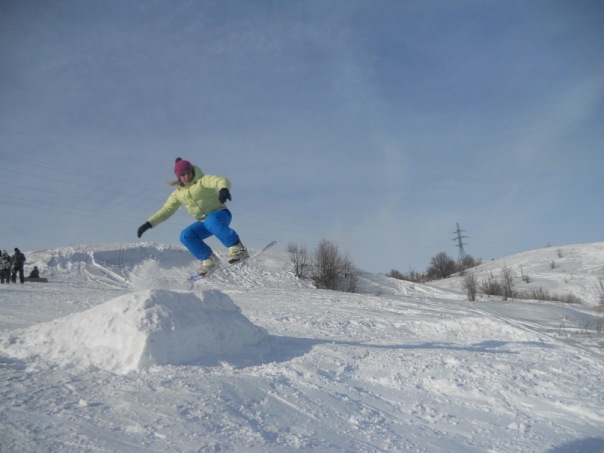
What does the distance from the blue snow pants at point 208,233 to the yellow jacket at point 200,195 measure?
0.38 ft

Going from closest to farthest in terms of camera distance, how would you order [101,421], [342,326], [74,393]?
[101,421], [74,393], [342,326]

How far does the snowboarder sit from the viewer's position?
528 centimetres

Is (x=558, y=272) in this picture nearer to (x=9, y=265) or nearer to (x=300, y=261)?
(x=300, y=261)

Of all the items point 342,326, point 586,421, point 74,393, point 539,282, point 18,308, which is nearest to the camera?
point 74,393

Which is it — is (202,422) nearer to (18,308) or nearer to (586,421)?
(586,421)

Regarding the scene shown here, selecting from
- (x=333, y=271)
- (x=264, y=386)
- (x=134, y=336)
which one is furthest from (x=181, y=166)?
(x=333, y=271)

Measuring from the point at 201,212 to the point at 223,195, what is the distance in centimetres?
76

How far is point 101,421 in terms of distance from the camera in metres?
2.29

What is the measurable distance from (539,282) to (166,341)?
3383cm

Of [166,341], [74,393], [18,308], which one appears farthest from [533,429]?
[18,308]

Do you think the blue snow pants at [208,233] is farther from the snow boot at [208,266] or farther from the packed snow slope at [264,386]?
the packed snow slope at [264,386]

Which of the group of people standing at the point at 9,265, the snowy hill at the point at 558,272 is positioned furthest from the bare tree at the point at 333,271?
the group of people standing at the point at 9,265

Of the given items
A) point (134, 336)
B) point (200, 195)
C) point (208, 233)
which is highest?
point (200, 195)

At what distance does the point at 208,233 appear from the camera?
5668 mm
